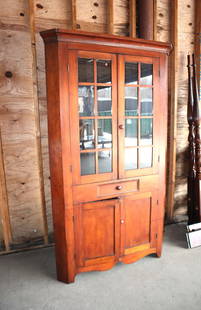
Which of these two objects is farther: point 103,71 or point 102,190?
point 102,190

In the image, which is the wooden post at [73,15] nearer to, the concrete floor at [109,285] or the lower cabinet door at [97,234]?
the lower cabinet door at [97,234]

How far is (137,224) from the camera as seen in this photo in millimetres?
2084

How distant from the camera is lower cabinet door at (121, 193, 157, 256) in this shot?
2023mm

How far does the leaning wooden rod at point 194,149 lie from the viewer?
250 centimetres

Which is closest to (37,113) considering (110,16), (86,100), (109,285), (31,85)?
(31,85)

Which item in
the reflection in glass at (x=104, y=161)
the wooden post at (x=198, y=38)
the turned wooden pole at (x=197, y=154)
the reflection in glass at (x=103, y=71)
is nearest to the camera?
the reflection in glass at (x=103, y=71)

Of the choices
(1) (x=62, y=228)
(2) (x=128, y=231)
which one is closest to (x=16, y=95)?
(1) (x=62, y=228)

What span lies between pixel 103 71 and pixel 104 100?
0.23 meters

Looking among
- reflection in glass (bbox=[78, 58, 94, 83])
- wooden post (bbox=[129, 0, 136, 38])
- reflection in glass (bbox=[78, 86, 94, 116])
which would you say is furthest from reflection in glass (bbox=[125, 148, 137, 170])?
wooden post (bbox=[129, 0, 136, 38])

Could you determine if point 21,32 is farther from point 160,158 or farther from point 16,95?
point 160,158

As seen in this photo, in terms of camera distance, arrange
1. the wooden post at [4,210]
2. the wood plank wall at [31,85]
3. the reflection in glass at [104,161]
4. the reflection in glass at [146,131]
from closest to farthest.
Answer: the reflection in glass at [104,161]
the reflection in glass at [146,131]
the wood plank wall at [31,85]
the wooden post at [4,210]

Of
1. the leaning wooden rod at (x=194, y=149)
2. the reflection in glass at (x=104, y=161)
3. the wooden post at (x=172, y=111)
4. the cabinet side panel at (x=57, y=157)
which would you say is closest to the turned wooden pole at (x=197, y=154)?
the leaning wooden rod at (x=194, y=149)

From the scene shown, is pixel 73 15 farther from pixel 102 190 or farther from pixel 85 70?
pixel 102 190

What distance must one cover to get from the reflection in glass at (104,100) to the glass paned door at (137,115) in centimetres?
10
